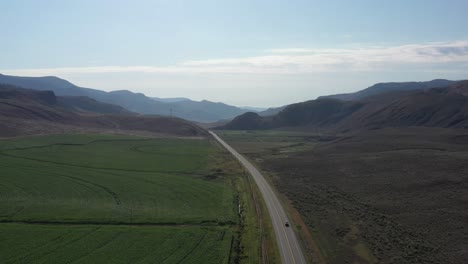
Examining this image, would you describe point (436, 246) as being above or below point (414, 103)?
below

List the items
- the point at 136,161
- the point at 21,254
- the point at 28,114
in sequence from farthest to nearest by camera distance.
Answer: the point at 28,114 < the point at 136,161 < the point at 21,254

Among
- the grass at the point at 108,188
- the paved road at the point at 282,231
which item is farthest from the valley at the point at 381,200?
the grass at the point at 108,188

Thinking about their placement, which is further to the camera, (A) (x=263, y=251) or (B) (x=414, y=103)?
(B) (x=414, y=103)

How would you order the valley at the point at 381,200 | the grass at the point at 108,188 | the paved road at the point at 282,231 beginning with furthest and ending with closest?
1. the grass at the point at 108,188
2. the valley at the point at 381,200
3. the paved road at the point at 282,231

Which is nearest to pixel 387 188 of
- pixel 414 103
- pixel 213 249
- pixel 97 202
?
pixel 213 249

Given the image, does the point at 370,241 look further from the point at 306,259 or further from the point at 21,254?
the point at 21,254

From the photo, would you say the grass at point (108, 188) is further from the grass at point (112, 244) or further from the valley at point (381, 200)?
the valley at point (381, 200)

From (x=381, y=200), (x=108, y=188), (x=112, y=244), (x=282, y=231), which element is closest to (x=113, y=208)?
(x=108, y=188)

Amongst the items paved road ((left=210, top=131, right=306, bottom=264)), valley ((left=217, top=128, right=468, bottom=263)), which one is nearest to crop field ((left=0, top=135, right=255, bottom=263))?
paved road ((left=210, top=131, right=306, bottom=264))
